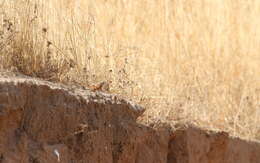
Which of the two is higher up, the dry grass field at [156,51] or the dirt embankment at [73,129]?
the dry grass field at [156,51]

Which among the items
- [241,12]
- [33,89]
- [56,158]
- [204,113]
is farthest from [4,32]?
[241,12]

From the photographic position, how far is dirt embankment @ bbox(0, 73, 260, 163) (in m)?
3.02

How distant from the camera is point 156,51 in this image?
17.1ft

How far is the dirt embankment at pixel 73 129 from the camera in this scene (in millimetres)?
3018

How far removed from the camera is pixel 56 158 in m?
3.15

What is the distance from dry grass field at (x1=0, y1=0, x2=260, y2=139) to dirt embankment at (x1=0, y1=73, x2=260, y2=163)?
26cm

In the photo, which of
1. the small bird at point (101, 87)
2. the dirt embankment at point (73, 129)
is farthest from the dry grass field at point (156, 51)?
the dirt embankment at point (73, 129)

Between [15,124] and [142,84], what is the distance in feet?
4.73

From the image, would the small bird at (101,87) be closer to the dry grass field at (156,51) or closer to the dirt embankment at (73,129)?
the dry grass field at (156,51)

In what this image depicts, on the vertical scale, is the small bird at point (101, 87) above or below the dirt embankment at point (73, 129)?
above

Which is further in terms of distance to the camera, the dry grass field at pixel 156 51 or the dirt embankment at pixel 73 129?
the dry grass field at pixel 156 51

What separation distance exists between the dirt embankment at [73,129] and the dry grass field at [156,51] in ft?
0.85

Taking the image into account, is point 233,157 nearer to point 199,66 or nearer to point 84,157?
point 199,66

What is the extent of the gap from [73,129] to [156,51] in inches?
78.8
